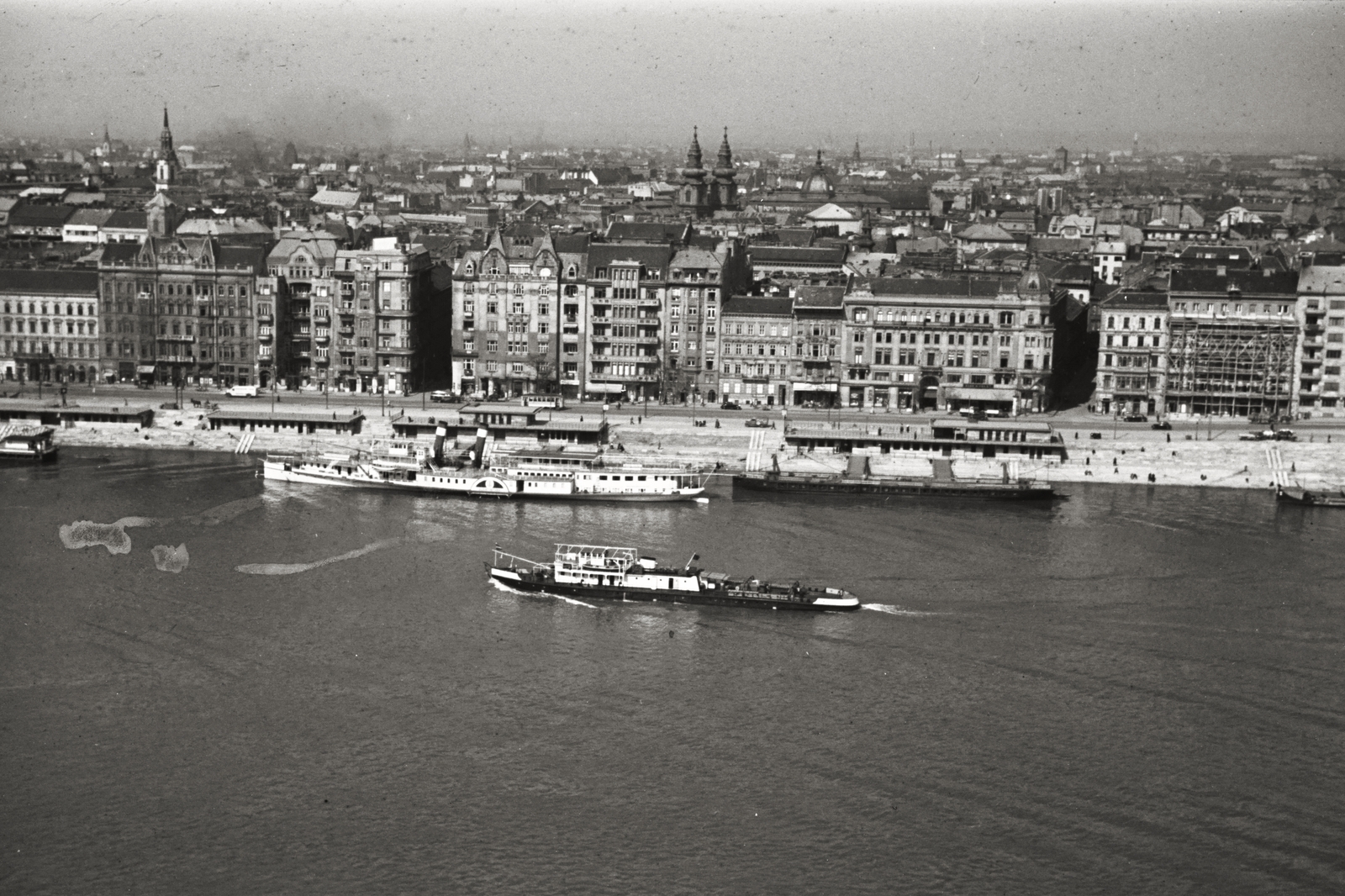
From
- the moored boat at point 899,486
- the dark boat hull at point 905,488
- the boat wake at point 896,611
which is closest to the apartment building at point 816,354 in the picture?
the moored boat at point 899,486

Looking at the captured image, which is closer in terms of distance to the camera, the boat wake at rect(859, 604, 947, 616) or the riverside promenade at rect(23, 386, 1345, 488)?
the boat wake at rect(859, 604, 947, 616)

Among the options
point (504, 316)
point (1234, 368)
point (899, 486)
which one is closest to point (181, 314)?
point (504, 316)

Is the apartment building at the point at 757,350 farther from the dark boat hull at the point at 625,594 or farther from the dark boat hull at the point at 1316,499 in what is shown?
the dark boat hull at the point at 625,594

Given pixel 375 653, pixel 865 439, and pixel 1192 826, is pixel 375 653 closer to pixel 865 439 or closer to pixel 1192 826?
pixel 1192 826

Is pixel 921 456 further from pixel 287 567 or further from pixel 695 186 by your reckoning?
pixel 695 186

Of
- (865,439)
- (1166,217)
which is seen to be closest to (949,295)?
(865,439)

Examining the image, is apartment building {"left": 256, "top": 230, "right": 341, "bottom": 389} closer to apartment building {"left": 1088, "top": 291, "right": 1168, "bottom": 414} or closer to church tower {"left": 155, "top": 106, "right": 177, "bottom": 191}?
apartment building {"left": 1088, "top": 291, "right": 1168, "bottom": 414}

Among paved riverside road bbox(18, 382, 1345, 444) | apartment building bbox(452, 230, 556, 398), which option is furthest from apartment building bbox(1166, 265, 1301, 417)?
apartment building bbox(452, 230, 556, 398)
